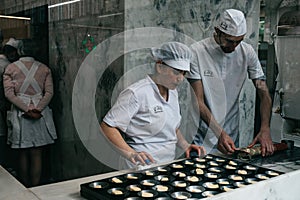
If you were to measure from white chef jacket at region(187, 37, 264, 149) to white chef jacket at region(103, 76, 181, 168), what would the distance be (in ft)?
1.33

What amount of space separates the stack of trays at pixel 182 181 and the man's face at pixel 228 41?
2.35 feet

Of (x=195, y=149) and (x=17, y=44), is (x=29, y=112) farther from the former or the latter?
(x=195, y=149)

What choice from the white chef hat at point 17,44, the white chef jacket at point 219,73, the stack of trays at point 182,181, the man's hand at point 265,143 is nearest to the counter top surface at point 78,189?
the stack of trays at point 182,181

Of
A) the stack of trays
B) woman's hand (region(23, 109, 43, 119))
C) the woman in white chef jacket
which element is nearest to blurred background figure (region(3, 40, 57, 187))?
woman's hand (region(23, 109, 43, 119))

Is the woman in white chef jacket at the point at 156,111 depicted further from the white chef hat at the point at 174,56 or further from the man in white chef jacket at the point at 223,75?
the man in white chef jacket at the point at 223,75

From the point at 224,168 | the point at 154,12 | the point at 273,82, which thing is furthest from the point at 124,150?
the point at 273,82

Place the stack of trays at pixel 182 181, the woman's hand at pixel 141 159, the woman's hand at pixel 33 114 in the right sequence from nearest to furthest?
the stack of trays at pixel 182 181 → the woman's hand at pixel 141 159 → the woman's hand at pixel 33 114

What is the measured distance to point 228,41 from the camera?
5.85 ft

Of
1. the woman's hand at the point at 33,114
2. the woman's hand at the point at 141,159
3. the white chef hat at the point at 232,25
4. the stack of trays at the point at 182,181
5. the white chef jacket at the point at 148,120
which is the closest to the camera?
the stack of trays at the point at 182,181

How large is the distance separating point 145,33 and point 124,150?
94 cm

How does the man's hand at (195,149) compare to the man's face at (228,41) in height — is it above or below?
below

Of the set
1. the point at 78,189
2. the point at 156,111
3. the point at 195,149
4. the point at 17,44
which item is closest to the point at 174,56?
the point at 156,111

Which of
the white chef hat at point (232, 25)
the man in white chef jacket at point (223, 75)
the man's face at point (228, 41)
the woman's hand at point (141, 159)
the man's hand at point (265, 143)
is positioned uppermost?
the white chef hat at point (232, 25)

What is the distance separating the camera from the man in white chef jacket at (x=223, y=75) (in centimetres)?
179
